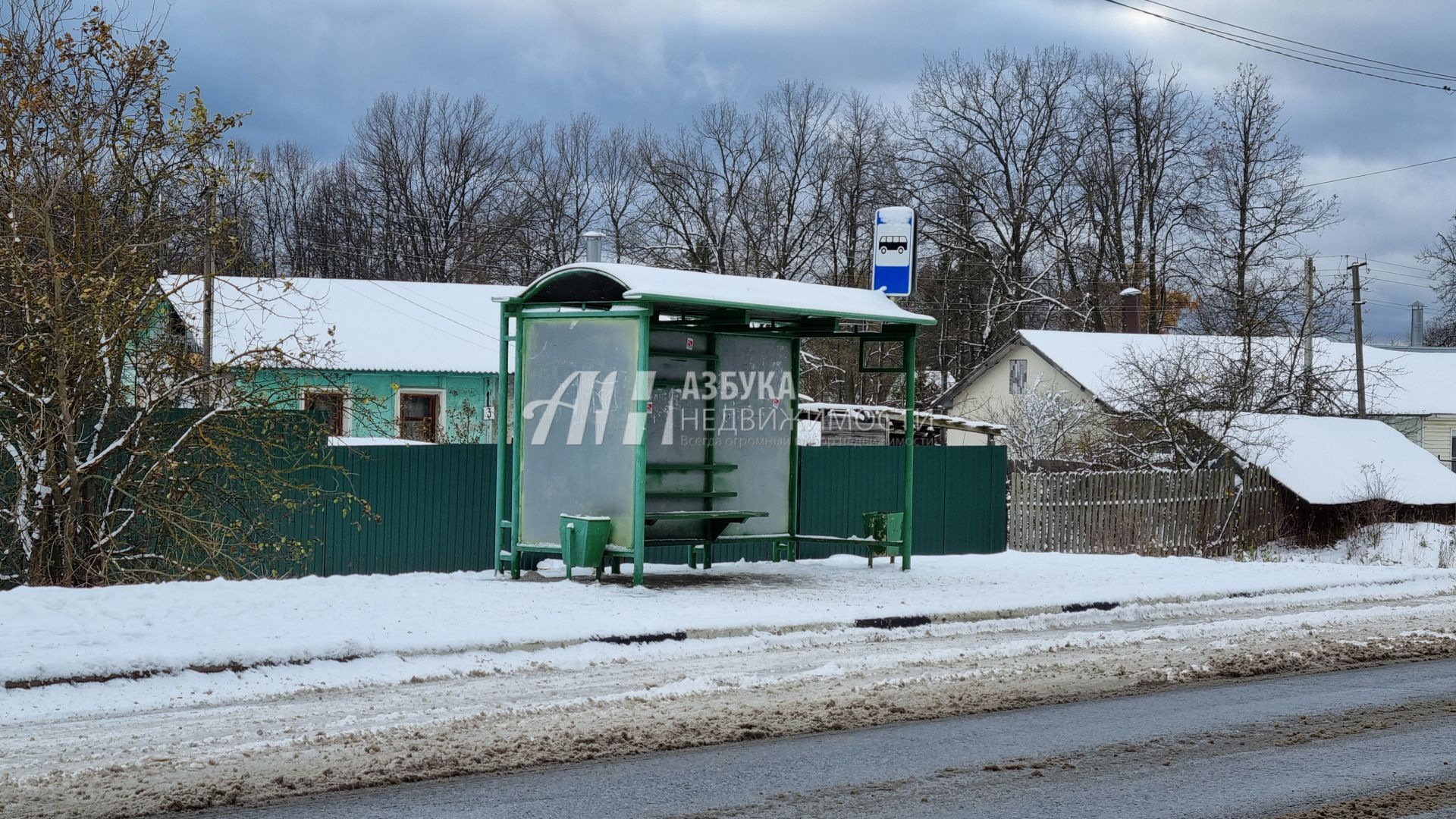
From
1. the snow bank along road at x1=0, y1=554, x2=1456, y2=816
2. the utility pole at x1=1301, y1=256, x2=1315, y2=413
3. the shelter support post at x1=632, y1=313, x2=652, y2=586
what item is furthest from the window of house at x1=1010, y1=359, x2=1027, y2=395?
the shelter support post at x1=632, y1=313, x2=652, y2=586

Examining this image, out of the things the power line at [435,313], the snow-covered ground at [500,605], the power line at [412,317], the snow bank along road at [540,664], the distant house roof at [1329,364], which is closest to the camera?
the snow bank along road at [540,664]

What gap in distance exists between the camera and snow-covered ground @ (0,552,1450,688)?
9562 millimetres

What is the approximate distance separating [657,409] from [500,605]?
4078 mm

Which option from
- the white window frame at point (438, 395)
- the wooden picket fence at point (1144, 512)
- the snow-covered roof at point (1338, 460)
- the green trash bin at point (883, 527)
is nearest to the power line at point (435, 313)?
the white window frame at point (438, 395)

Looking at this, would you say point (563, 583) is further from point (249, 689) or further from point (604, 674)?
point (249, 689)

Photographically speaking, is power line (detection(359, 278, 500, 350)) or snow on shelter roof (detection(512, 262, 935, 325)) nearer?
snow on shelter roof (detection(512, 262, 935, 325))

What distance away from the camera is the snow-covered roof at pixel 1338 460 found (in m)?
26.1

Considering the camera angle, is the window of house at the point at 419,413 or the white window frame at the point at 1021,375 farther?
the white window frame at the point at 1021,375

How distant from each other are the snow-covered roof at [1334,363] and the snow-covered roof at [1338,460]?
106 inches

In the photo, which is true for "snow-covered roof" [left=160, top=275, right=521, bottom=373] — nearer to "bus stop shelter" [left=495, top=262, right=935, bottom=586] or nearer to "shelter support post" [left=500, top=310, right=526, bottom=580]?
"bus stop shelter" [left=495, top=262, right=935, bottom=586]

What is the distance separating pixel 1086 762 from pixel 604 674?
3866mm

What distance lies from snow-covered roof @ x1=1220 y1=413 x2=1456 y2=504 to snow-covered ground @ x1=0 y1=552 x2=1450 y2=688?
8.22 meters

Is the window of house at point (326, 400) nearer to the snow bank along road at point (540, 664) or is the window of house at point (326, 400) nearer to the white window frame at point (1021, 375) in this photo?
the snow bank along road at point (540, 664)

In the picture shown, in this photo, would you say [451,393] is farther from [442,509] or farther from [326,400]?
[326,400]
